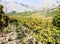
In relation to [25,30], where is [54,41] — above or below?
below

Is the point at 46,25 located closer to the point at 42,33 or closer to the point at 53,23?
the point at 53,23

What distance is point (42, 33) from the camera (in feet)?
128

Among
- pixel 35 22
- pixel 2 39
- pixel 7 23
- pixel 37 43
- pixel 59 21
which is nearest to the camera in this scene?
pixel 2 39

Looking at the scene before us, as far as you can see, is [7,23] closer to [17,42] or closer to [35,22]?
[17,42]

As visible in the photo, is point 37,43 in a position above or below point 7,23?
below

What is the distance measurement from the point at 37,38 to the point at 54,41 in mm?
4499

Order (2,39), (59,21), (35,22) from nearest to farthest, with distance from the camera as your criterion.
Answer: (2,39)
(35,22)
(59,21)

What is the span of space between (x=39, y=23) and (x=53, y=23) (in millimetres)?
4734

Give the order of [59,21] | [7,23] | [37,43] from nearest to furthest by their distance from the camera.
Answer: [37,43] < [7,23] < [59,21]

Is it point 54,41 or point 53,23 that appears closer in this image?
point 54,41

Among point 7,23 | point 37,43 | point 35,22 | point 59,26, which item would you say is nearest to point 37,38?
point 37,43

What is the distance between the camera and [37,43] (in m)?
34.1

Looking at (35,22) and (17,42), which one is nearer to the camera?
(17,42)

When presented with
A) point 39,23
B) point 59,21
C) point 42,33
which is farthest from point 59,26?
point 42,33
